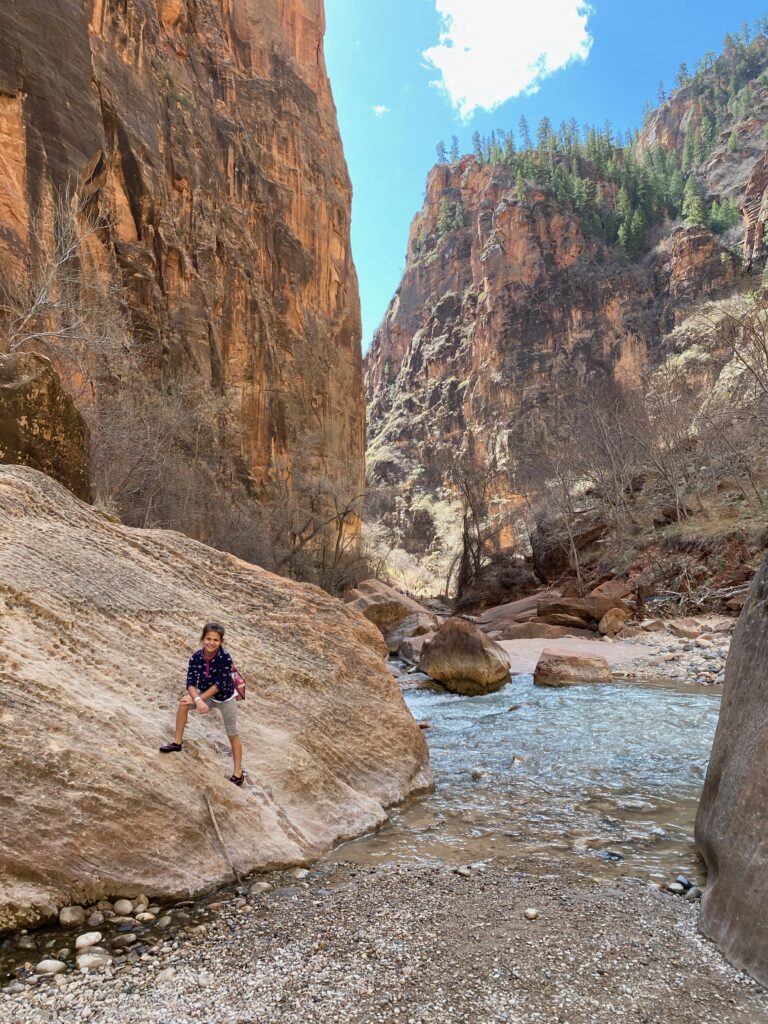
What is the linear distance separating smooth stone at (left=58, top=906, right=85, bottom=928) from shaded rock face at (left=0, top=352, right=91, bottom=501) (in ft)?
14.2

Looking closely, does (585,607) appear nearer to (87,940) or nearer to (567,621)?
(567,621)

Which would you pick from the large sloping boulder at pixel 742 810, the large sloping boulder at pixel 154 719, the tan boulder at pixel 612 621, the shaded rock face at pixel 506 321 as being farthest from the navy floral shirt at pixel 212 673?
the shaded rock face at pixel 506 321

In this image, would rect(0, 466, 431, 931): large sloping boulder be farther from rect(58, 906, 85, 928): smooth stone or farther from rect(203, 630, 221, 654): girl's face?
rect(203, 630, 221, 654): girl's face

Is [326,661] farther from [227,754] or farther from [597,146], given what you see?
[597,146]

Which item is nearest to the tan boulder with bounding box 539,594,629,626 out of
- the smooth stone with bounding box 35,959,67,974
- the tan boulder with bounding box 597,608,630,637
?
the tan boulder with bounding box 597,608,630,637

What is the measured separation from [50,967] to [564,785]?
4.72 meters

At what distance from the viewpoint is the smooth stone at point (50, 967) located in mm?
2908

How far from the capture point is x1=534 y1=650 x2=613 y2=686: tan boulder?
485 inches

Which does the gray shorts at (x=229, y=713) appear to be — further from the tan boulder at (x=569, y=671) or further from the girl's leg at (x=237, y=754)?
the tan boulder at (x=569, y=671)

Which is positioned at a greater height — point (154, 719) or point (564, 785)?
point (154, 719)

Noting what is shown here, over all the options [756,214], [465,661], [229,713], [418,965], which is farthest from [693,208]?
[418,965]

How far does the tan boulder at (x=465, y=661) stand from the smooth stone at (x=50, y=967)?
967cm

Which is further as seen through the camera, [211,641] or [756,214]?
[756,214]

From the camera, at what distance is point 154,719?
425cm
